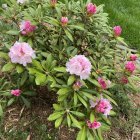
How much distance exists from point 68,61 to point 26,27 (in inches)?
19.3

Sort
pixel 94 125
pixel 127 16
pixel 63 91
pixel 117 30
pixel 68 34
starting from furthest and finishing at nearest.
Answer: pixel 127 16 < pixel 117 30 < pixel 68 34 < pixel 94 125 < pixel 63 91

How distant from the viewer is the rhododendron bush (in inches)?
139

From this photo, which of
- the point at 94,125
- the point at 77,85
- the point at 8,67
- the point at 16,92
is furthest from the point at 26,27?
the point at 94,125

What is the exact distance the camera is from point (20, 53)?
347 cm

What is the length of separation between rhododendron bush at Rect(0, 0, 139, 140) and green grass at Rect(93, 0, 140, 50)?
6.65 ft

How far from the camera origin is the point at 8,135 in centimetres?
395

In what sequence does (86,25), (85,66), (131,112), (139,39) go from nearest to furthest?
(85,66) < (86,25) < (131,112) < (139,39)

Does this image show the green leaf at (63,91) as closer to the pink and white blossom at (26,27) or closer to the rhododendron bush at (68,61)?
the rhododendron bush at (68,61)

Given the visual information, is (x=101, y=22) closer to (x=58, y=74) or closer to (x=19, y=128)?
(x=58, y=74)

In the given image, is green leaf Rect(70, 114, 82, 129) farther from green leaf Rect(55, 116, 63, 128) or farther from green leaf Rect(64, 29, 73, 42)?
green leaf Rect(64, 29, 73, 42)

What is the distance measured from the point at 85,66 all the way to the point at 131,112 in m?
1.32

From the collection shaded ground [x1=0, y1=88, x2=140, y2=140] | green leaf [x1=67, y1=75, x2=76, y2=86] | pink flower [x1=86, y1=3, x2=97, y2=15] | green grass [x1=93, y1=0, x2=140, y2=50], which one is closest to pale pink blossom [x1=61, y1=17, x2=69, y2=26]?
pink flower [x1=86, y1=3, x2=97, y2=15]

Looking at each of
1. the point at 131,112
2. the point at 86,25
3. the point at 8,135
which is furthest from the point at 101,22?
the point at 8,135

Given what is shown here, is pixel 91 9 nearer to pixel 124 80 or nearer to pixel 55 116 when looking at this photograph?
pixel 124 80
